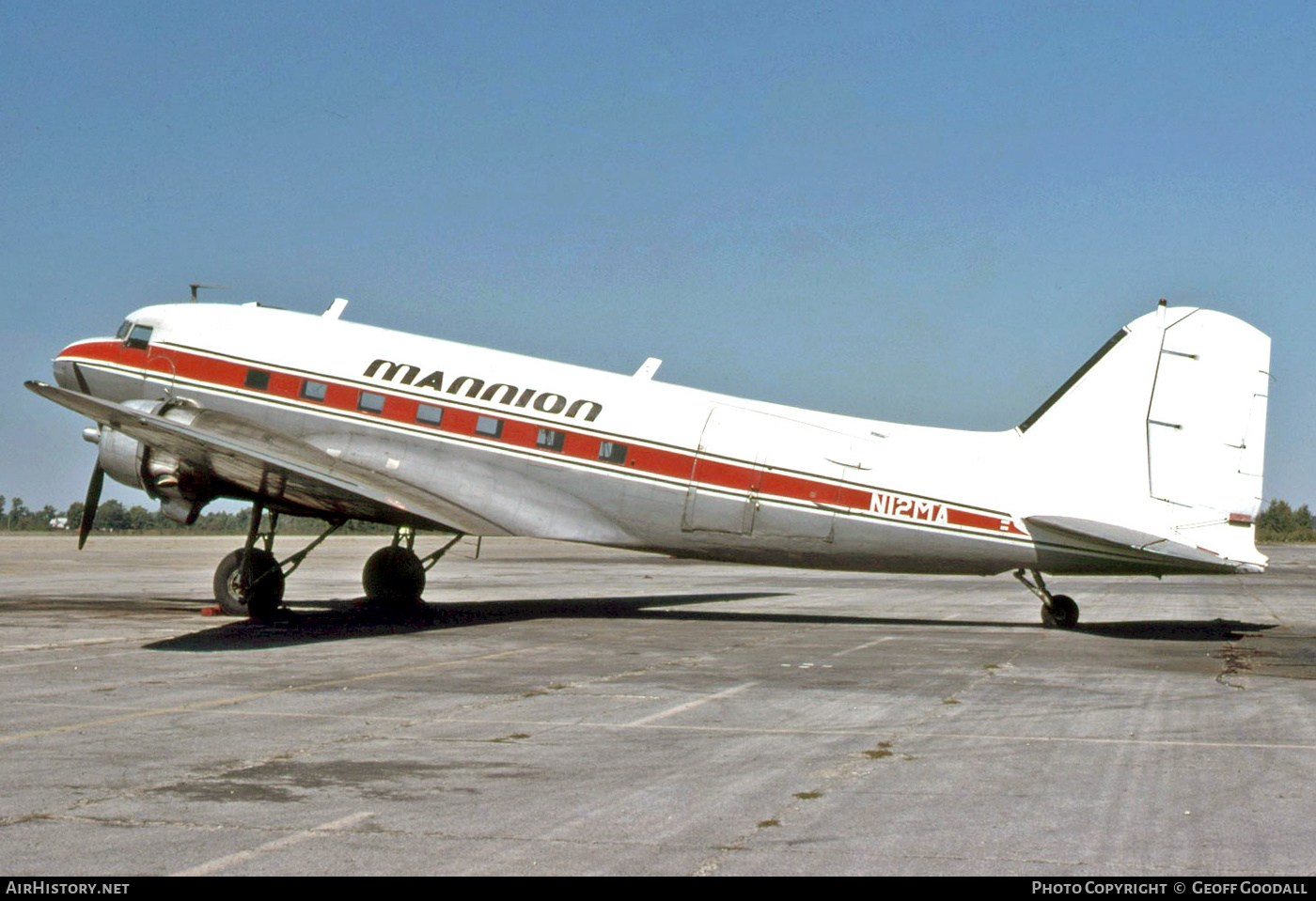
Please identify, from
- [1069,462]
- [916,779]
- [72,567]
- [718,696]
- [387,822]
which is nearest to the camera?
[387,822]

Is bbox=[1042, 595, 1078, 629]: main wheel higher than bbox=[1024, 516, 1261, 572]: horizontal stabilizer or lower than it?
lower

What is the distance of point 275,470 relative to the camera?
762 inches

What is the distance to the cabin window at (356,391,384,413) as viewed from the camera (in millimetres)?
23000

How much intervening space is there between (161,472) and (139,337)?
4.74 meters

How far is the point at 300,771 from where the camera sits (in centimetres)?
916

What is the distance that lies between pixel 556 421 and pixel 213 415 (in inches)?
249

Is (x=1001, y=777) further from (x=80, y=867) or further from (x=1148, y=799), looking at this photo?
(x=80, y=867)

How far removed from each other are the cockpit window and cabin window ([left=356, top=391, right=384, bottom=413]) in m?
4.81

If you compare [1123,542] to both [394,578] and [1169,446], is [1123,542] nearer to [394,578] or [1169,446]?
[1169,446]

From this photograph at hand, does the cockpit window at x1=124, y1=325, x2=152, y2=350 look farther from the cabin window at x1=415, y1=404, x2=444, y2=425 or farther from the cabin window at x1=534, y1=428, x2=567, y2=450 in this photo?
the cabin window at x1=534, y1=428, x2=567, y2=450

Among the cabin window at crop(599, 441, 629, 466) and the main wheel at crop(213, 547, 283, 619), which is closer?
the main wheel at crop(213, 547, 283, 619)

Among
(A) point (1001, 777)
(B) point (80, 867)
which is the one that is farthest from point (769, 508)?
(B) point (80, 867)

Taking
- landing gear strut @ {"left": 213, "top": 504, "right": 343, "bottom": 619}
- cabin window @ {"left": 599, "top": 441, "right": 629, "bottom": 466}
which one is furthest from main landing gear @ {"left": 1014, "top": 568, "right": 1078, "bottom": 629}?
landing gear strut @ {"left": 213, "top": 504, "right": 343, "bottom": 619}

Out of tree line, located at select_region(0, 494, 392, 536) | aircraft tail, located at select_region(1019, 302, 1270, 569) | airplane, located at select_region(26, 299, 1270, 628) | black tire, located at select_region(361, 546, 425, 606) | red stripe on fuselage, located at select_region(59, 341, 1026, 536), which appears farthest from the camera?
tree line, located at select_region(0, 494, 392, 536)
